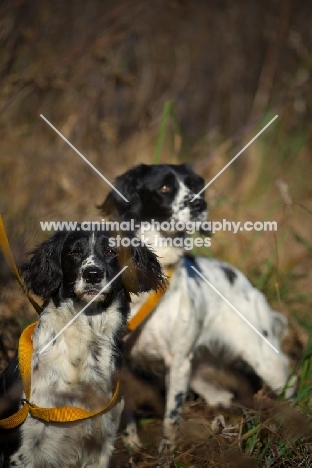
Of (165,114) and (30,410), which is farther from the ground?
(165,114)

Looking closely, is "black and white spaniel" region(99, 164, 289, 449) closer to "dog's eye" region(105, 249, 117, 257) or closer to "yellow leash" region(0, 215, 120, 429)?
"dog's eye" region(105, 249, 117, 257)

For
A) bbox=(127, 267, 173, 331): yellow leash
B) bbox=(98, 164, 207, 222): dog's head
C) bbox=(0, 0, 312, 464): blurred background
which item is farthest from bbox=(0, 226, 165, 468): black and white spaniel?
bbox=(98, 164, 207, 222): dog's head

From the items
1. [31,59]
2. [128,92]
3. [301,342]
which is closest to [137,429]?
[301,342]

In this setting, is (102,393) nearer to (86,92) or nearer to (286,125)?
(86,92)

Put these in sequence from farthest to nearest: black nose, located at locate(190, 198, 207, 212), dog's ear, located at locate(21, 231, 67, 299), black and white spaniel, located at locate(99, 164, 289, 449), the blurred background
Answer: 1. the blurred background
2. black nose, located at locate(190, 198, 207, 212)
3. black and white spaniel, located at locate(99, 164, 289, 449)
4. dog's ear, located at locate(21, 231, 67, 299)

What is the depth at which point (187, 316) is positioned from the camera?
4098 mm

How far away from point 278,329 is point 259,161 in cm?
322

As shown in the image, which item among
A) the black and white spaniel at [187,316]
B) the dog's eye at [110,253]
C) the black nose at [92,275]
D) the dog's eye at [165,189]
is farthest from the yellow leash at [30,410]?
the dog's eye at [165,189]

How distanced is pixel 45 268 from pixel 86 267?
0.23 meters

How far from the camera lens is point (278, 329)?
4684mm

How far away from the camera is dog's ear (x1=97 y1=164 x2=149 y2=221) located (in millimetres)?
4297

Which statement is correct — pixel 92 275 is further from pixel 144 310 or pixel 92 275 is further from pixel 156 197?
pixel 156 197

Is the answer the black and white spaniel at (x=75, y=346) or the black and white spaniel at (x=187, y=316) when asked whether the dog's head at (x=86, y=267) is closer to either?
the black and white spaniel at (x=75, y=346)

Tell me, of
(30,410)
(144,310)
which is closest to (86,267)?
(30,410)
